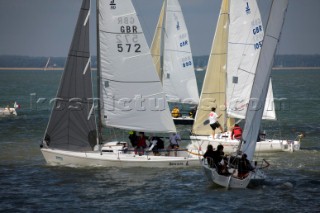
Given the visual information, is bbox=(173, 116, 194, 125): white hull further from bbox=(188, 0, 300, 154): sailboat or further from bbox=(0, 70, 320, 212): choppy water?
bbox=(0, 70, 320, 212): choppy water

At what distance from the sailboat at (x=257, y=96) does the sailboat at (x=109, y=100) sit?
13.5ft

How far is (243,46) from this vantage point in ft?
137

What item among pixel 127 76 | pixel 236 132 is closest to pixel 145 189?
pixel 127 76

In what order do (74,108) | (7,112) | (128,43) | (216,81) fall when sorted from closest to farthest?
1. (128,43)
2. (74,108)
3. (216,81)
4. (7,112)

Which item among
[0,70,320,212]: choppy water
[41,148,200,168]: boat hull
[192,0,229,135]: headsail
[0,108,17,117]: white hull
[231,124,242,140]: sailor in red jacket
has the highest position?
[192,0,229,135]: headsail

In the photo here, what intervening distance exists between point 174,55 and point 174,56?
7 centimetres

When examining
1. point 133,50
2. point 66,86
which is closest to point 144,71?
point 133,50

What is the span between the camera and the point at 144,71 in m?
32.9

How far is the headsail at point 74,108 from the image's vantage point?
32.5 metres

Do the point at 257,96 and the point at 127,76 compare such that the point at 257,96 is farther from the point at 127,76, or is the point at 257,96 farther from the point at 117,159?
the point at 117,159

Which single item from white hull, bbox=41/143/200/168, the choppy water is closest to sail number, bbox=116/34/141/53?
white hull, bbox=41/143/200/168

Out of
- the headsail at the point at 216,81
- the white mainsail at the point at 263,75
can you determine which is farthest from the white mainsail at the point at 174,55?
the white mainsail at the point at 263,75

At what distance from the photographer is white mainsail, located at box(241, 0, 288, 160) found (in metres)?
27.5

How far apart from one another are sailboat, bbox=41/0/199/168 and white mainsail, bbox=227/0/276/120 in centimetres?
916
